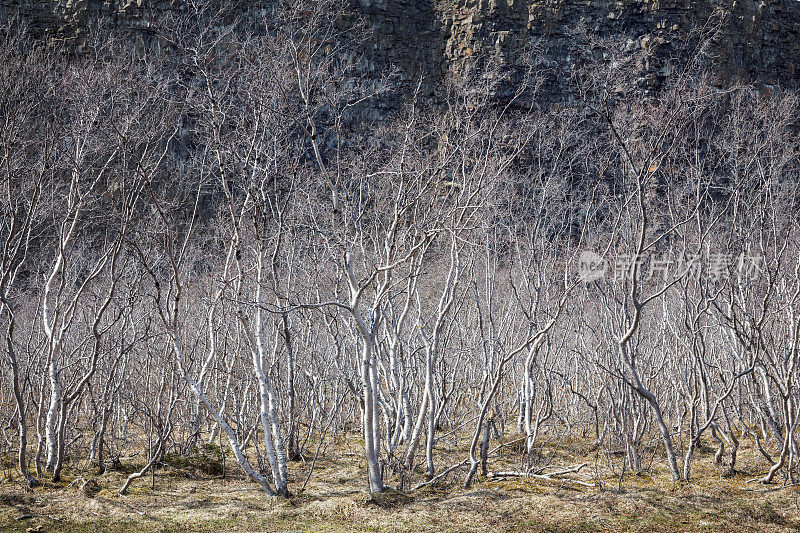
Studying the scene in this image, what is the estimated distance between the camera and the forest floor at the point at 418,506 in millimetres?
5457

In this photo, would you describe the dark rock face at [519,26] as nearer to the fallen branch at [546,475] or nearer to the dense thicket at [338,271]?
the dense thicket at [338,271]

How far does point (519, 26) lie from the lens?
1336 inches

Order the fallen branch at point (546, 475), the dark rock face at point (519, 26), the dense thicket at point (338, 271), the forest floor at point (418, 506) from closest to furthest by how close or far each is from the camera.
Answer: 1. the forest floor at point (418, 506)
2. the dense thicket at point (338, 271)
3. the fallen branch at point (546, 475)
4. the dark rock face at point (519, 26)

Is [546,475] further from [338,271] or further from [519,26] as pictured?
[519,26]

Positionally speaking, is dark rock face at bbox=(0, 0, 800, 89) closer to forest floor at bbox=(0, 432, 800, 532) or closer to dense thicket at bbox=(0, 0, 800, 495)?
dense thicket at bbox=(0, 0, 800, 495)

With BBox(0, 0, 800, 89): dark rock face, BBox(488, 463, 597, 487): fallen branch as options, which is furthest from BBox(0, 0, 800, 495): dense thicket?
BBox(0, 0, 800, 89): dark rock face

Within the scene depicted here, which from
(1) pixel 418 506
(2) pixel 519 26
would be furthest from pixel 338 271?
(2) pixel 519 26

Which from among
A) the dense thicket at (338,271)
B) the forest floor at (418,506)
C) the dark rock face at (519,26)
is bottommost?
A: the forest floor at (418,506)

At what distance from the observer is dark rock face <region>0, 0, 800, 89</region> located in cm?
3080

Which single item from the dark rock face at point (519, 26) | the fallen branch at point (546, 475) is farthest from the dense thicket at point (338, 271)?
the dark rock face at point (519, 26)

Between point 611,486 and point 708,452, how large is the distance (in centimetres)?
294

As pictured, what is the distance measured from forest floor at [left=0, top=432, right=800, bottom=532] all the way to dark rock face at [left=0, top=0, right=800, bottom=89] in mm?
26719

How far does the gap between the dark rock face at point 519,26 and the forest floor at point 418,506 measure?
26.7 m

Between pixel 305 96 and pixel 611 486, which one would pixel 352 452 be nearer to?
pixel 611 486
